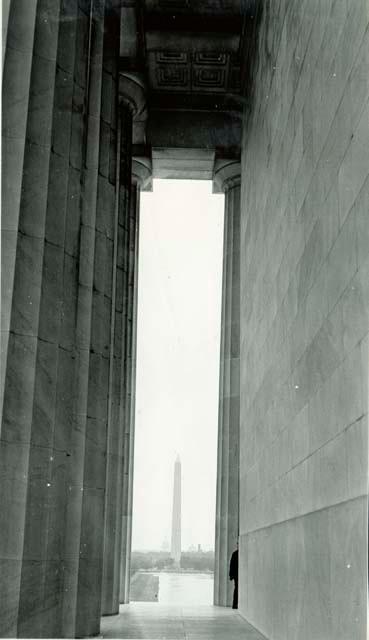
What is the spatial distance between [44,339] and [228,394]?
55.5 feet

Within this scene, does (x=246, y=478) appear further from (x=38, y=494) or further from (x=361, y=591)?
(x=361, y=591)

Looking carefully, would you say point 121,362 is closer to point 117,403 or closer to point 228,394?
point 117,403

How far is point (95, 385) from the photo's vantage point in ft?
48.6

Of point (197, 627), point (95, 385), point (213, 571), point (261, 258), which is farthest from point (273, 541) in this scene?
point (213, 571)

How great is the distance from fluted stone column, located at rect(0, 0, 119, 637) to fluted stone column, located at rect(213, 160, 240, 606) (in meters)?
12.2

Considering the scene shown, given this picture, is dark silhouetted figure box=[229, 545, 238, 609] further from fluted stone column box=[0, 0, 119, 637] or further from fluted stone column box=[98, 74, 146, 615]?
fluted stone column box=[0, 0, 119, 637]

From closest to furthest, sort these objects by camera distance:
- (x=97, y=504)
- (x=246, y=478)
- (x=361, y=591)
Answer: (x=361, y=591)
(x=97, y=504)
(x=246, y=478)

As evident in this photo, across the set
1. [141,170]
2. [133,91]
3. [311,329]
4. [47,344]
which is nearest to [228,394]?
[141,170]

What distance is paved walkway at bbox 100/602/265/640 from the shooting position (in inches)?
554

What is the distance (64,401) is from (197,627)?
23.0 ft

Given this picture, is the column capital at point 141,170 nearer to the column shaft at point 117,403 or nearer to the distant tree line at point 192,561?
the column shaft at point 117,403

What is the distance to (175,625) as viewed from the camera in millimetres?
15867

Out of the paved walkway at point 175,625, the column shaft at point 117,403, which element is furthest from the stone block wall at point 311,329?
the column shaft at point 117,403

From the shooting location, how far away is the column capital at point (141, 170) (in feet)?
92.9
